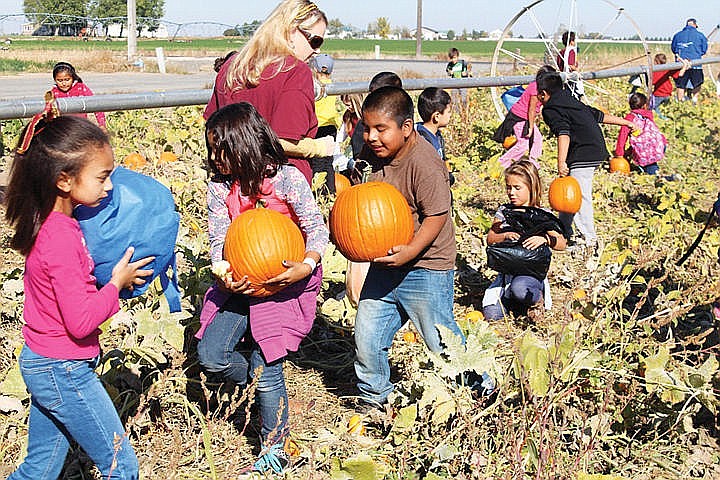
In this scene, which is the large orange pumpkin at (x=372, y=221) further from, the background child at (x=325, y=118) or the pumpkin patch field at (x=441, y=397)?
the background child at (x=325, y=118)

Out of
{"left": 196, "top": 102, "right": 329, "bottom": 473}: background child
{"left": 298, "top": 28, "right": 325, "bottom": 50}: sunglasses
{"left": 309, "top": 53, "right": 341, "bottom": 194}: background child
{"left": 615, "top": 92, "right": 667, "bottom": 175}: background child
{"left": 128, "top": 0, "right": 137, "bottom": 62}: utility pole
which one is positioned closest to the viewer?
{"left": 196, "top": 102, "right": 329, "bottom": 473}: background child

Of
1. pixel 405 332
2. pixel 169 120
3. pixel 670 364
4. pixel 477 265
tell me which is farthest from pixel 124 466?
pixel 169 120

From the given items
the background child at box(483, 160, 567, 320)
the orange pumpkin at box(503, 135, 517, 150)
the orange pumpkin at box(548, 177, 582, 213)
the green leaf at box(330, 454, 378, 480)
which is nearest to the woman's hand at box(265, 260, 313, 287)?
the green leaf at box(330, 454, 378, 480)

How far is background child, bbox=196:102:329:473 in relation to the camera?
3279 mm

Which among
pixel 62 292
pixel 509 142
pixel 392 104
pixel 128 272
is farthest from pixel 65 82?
pixel 62 292

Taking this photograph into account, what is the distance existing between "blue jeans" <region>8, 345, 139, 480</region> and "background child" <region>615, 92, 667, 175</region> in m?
7.90

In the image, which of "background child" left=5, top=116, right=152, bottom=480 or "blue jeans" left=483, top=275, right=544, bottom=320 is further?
"blue jeans" left=483, top=275, right=544, bottom=320

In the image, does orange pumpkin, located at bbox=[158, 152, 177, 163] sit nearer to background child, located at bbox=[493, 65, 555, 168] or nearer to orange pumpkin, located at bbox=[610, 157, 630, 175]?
background child, located at bbox=[493, 65, 555, 168]

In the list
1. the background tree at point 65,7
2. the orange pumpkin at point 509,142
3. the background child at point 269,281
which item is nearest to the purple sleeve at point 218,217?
the background child at point 269,281

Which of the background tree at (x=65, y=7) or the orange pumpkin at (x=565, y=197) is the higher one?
the background tree at (x=65, y=7)

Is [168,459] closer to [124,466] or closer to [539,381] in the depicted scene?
[124,466]

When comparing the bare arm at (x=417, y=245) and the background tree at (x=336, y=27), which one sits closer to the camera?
the bare arm at (x=417, y=245)

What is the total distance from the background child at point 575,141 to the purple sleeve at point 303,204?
4.06 meters

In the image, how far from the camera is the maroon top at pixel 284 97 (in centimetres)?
362
